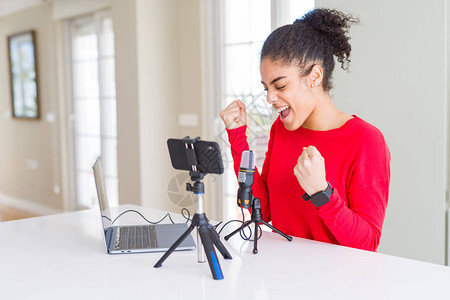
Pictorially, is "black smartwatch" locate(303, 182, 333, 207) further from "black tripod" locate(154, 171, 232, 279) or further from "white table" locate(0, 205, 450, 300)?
"black tripod" locate(154, 171, 232, 279)

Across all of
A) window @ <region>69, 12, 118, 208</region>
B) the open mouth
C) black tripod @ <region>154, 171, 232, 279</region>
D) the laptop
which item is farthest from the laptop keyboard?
window @ <region>69, 12, 118, 208</region>

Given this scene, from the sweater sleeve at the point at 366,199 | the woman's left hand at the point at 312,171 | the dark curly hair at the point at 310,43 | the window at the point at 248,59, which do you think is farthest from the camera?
the window at the point at 248,59

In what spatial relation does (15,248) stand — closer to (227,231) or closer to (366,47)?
(227,231)

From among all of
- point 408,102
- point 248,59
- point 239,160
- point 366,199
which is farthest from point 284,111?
point 248,59

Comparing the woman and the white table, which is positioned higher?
the woman

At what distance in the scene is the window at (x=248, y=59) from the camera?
125 inches

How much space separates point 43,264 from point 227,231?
0.56 meters

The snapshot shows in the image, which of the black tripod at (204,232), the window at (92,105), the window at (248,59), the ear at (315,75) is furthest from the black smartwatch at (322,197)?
the window at (92,105)

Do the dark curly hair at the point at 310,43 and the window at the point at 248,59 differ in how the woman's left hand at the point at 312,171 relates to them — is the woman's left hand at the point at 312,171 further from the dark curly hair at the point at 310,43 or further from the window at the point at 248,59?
the window at the point at 248,59

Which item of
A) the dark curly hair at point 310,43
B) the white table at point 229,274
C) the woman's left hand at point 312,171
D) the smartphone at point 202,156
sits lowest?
the white table at point 229,274

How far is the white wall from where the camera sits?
2223 mm

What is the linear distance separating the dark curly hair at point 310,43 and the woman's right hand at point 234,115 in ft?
0.64

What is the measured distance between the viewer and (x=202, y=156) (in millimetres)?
1108

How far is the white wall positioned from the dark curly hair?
Answer: 0.87 meters
